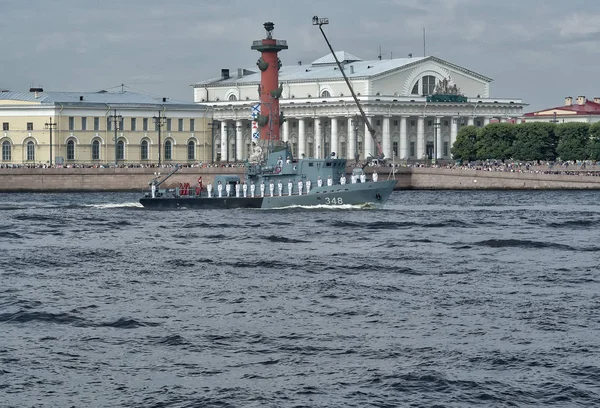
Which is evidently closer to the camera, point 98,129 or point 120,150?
point 98,129

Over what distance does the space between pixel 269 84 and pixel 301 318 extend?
44507 millimetres

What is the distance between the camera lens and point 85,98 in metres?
104

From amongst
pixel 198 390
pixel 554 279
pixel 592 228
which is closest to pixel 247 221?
pixel 592 228

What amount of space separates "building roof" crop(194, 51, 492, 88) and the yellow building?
586 inches

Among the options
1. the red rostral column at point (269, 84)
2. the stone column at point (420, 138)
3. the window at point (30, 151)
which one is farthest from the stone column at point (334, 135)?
the red rostral column at point (269, 84)

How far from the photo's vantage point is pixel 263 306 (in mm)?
28812

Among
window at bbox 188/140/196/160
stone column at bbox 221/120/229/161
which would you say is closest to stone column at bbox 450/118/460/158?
stone column at bbox 221/120/229/161

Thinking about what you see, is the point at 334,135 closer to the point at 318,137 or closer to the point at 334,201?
the point at 318,137

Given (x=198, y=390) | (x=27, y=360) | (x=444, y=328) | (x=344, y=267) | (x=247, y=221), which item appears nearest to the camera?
(x=198, y=390)

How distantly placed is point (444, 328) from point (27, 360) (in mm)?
7548

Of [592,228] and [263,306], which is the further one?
[592,228]

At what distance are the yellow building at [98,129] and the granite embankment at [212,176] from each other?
7.09 m

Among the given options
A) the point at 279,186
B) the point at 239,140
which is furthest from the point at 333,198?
the point at 239,140

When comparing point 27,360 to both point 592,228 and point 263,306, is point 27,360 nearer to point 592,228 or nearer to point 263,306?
point 263,306
